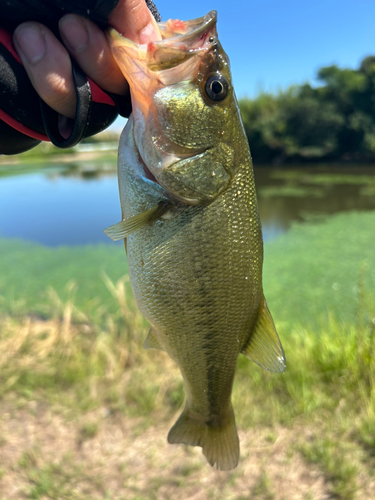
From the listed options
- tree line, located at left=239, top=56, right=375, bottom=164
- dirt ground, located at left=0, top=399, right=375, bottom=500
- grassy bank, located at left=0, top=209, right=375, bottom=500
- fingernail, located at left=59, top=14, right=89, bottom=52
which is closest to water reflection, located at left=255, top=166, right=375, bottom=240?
tree line, located at left=239, top=56, right=375, bottom=164

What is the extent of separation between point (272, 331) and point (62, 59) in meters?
1.12

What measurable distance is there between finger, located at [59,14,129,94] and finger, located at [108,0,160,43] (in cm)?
6

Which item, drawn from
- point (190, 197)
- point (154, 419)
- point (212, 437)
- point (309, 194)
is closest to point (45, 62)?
point (190, 197)

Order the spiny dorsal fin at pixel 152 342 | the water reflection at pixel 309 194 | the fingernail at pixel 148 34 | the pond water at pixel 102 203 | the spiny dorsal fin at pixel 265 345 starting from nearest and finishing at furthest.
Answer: the fingernail at pixel 148 34
the spiny dorsal fin at pixel 265 345
the spiny dorsal fin at pixel 152 342
the pond water at pixel 102 203
the water reflection at pixel 309 194

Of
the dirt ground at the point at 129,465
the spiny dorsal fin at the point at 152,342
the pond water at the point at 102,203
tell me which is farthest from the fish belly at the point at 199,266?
the pond water at the point at 102,203

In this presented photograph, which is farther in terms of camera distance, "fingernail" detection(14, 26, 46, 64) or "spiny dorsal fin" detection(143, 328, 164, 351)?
"spiny dorsal fin" detection(143, 328, 164, 351)

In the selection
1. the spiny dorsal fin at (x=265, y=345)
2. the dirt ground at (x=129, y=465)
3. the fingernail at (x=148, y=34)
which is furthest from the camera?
the dirt ground at (x=129, y=465)

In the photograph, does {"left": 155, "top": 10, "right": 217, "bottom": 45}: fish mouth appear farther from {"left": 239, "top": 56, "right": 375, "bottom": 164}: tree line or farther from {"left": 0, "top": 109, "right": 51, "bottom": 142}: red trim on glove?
{"left": 239, "top": 56, "right": 375, "bottom": 164}: tree line

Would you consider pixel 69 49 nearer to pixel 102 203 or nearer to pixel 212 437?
pixel 212 437

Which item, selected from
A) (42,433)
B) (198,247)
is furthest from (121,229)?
(42,433)

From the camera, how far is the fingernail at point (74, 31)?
3.30ft

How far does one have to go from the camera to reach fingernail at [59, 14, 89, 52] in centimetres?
101

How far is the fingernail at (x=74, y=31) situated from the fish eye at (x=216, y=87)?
0.40m

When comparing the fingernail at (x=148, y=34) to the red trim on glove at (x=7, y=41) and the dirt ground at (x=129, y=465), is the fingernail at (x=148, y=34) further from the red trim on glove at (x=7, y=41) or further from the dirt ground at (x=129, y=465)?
the dirt ground at (x=129, y=465)
